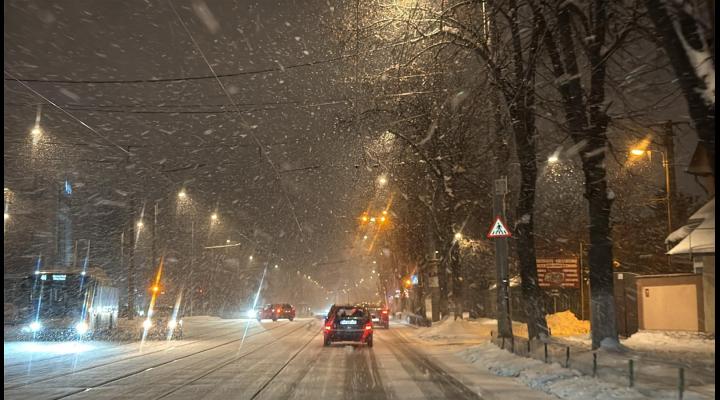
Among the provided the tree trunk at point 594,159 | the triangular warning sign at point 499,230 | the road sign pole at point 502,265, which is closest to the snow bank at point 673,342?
the tree trunk at point 594,159

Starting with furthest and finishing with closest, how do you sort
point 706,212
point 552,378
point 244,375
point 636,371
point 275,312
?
point 275,312 → point 706,212 → point 244,375 → point 552,378 → point 636,371

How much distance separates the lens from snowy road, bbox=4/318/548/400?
1096 cm

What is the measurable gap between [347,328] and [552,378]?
1201 cm

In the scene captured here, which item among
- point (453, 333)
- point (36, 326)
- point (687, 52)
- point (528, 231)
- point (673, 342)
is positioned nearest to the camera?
point (687, 52)

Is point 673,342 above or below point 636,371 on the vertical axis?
below

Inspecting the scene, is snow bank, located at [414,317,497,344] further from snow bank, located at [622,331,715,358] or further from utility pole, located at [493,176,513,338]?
snow bank, located at [622,331,715,358]

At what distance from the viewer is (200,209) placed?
5434 cm

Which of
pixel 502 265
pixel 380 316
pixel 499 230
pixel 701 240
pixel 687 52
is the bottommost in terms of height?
pixel 380 316

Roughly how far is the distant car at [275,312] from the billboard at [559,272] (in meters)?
34.9

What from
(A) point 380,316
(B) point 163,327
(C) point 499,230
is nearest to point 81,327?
(B) point 163,327

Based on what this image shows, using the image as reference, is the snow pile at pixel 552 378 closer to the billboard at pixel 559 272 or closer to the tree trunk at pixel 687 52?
the tree trunk at pixel 687 52

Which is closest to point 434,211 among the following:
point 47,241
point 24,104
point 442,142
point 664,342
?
point 442,142

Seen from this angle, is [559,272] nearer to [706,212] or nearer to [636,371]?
[706,212]

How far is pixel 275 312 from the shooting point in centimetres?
5753
